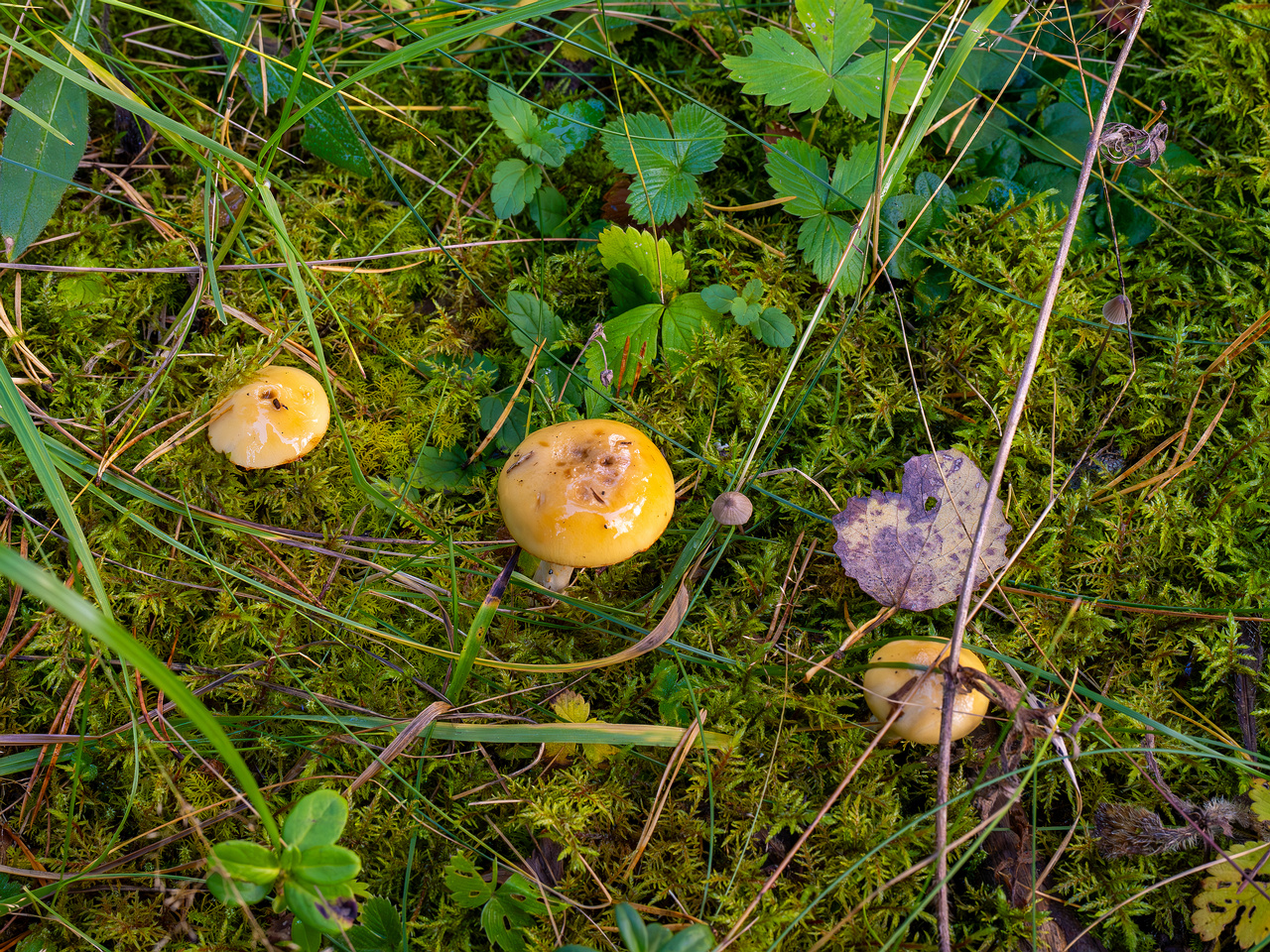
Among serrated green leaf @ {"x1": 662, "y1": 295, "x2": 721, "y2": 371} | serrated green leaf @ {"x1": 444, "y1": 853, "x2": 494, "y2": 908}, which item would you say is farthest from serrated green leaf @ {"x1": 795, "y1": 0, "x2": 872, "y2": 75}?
serrated green leaf @ {"x1": 444, "y1": 853, "x2": 494, "y2": 908}

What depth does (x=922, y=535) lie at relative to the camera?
8.21ft

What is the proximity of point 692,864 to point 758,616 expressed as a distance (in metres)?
0.81

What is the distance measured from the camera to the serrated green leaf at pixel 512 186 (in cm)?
287

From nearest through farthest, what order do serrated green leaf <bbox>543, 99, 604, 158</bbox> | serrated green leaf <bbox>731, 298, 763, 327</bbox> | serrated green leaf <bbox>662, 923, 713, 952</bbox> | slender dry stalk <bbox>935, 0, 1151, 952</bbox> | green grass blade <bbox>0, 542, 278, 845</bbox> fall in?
green grass blade <bbox>0, 542, 278, 845</bbox>
serrated green leaf <bbox>662, 923, 713, 952</bbox>
slender dry stalk <bbox>935, 0, 1151, 952</bbox>
serrated green leaf <bbox>731, 298, 763, 327</bbox>
serrated green leaf <bbox>543, 99, 604, 158</bbox>

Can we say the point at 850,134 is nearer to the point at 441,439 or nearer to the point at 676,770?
the point at 441,439

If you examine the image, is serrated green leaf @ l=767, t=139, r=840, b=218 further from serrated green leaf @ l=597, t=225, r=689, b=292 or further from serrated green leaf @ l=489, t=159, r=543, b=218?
serrated green leaf @ l=489, t=159, r=543, b=218

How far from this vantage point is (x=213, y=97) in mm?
3066

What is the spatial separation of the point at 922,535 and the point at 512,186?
2030 millimetres

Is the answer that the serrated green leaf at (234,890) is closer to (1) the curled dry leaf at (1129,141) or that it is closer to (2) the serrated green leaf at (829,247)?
(2) the serrated green leaf at (829,247)

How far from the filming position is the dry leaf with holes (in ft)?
8.09

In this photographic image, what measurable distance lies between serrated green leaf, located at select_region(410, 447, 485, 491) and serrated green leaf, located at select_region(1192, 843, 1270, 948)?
2712mm

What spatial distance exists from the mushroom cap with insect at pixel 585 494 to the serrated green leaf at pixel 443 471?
1.62 feet

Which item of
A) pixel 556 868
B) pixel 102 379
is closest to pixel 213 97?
pixel 102 379

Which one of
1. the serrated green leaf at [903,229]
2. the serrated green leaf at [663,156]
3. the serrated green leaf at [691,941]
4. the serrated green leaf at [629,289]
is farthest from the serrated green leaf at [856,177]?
the serrated green leaf at [691,941]
